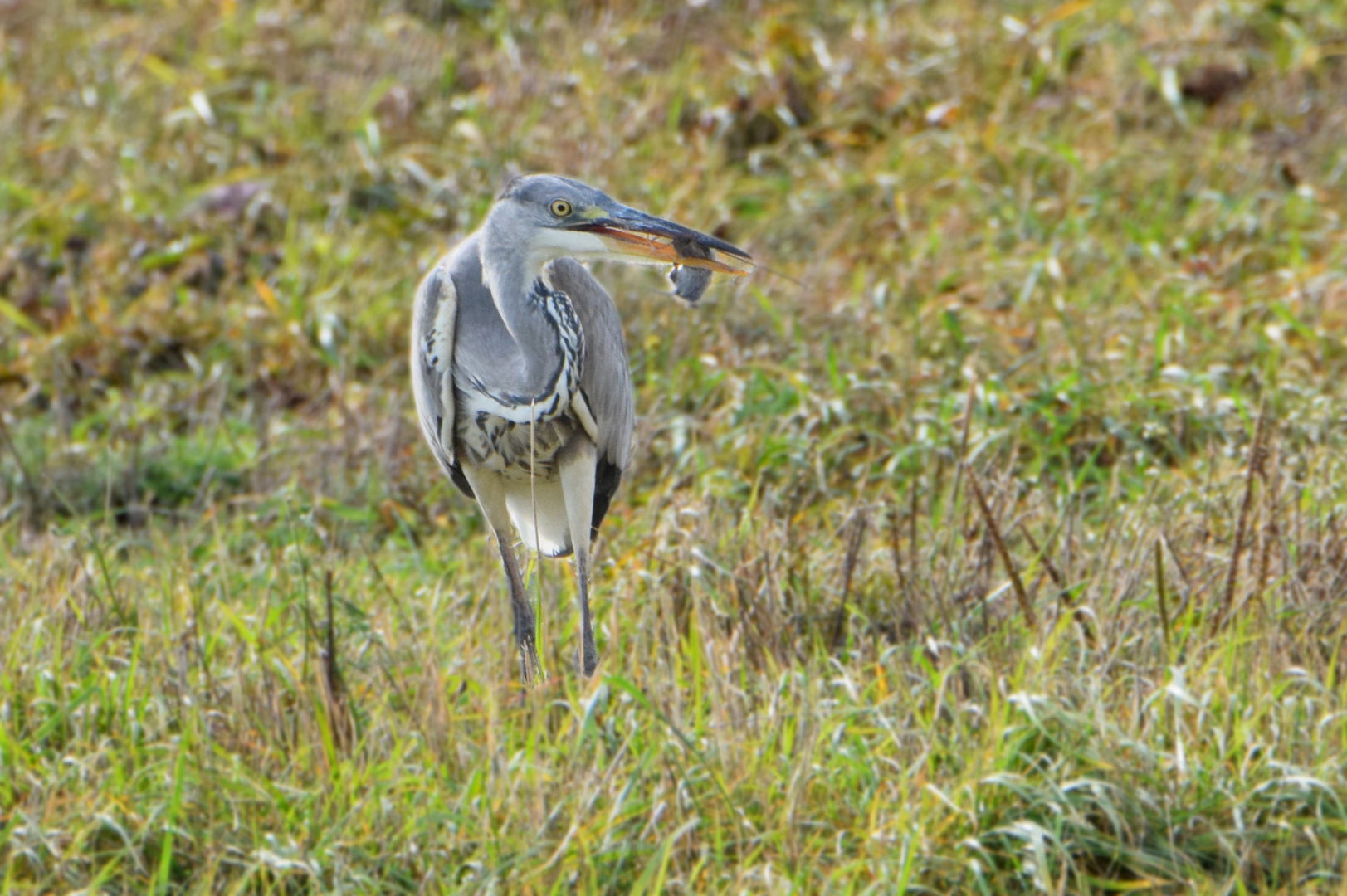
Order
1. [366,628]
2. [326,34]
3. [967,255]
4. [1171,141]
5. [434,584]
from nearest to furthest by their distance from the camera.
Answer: [366,628], [434,584], [967,255], [1171,141], [326,34]

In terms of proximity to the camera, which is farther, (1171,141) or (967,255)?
(1171,141)

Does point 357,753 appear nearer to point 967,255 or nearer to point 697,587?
point 697,587

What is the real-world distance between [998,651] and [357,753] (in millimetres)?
1407

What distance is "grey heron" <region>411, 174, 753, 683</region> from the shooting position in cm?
186

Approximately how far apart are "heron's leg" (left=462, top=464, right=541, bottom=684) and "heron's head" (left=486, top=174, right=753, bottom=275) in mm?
502

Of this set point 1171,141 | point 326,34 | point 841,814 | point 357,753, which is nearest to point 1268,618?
point 841,814

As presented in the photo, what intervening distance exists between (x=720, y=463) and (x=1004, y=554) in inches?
62.3

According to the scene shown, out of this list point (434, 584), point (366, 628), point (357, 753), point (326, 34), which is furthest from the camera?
point (326, 34)

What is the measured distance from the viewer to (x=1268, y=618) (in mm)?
3387

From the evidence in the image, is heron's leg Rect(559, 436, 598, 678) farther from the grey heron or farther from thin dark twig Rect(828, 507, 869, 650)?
thin dark twig Rect(828, 507, 869, 650)

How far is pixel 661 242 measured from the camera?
5.95 ft

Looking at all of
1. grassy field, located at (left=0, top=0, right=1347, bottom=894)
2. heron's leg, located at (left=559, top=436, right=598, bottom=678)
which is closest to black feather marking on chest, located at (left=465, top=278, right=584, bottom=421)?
heron's leg, located at (left=559, top=436, right=598, bottom=678)

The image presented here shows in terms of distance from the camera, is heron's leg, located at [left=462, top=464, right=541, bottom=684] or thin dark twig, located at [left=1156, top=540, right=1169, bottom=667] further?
thin dark twig, located at [left=1156, top=540, right=1169, bottom=667]

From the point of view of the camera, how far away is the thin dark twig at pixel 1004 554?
10.2 ft
